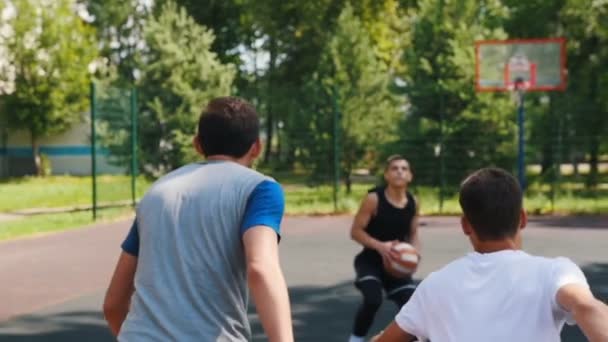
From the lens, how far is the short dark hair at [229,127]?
273 centimetres

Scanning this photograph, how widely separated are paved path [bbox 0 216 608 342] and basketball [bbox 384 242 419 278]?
1344 millimetres

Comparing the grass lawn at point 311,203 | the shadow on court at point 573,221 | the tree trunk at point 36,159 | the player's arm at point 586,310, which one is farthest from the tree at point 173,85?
the player's arm at point 586,310

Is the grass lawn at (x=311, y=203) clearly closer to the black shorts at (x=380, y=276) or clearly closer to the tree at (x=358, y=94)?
the tree at (x=358, y=94)

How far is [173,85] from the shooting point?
24.5m

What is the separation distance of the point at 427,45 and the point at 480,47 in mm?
2850

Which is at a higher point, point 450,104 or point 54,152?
point 450,104

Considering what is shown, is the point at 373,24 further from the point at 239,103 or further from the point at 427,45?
the point at 239,103

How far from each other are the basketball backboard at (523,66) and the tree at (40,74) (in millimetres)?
23212

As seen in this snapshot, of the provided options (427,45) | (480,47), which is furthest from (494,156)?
(427,45)

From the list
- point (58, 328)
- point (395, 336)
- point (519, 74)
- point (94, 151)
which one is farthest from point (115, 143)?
point (395, 336)

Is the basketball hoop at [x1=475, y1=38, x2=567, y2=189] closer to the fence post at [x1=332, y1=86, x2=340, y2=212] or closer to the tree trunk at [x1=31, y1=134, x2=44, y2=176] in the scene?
the fence post at [x1=332, y1=86, x2=340, y2=212]

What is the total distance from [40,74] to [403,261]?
3662 cm

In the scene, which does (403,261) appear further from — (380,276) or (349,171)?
(349,171)

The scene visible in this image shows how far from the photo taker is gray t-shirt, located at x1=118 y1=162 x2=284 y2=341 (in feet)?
8.76
